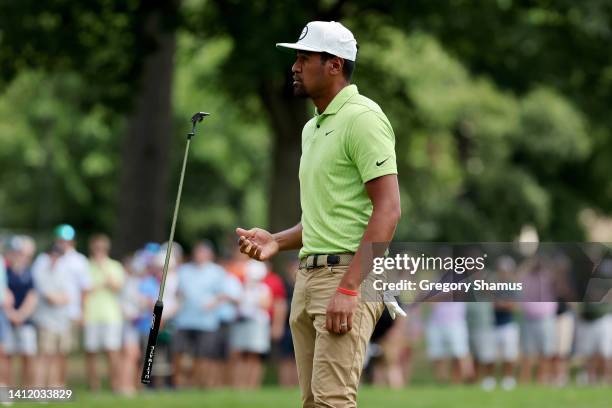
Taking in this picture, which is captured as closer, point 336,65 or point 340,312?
point 340,312

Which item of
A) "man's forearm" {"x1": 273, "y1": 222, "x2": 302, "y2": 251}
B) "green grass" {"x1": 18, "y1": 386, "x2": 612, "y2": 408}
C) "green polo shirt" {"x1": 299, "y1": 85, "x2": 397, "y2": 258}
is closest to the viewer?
"green polo shirt" {"x1": 299, "y1": 85, "x2": 397, "y2": 258}

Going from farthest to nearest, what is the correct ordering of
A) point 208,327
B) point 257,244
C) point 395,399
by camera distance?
point 208,327 < point 395,399 < point 257,244

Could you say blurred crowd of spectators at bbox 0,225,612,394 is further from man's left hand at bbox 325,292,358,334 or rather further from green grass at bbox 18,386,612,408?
man's left hand at bbox 325,292,358,334

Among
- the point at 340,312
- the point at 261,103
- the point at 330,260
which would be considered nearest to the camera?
the point at 340,312

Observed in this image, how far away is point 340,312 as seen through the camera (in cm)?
562

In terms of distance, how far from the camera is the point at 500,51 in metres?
23.0

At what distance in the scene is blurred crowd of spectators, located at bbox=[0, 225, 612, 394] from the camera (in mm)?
15844

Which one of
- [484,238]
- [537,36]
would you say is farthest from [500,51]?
[484,238]

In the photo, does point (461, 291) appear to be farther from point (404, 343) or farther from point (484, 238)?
point (484, 238)

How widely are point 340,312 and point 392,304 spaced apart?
13.3 inches

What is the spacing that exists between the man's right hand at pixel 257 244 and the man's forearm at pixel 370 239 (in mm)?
574

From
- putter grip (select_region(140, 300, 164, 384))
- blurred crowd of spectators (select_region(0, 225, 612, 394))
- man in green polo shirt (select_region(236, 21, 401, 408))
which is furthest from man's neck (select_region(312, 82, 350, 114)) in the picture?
blurred crowd of spectators (select_region(0, 225, 612, 394))

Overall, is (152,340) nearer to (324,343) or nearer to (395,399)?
(324,343)

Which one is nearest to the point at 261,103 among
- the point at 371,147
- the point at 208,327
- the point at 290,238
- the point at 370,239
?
the point at 208,327
